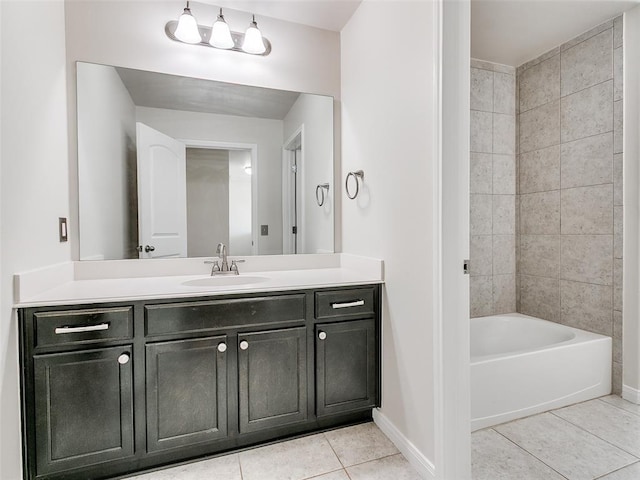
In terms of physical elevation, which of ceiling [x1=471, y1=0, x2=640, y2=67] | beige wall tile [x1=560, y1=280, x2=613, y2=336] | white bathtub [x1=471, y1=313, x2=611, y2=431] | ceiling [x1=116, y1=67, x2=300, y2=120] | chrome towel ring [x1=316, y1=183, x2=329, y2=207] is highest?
ceiling [x1=471, y1=0, x2=640, y2=67]

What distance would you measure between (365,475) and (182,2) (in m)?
2.73

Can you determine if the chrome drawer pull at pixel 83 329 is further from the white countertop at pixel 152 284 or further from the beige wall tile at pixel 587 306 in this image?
the beige wall tile at pixel 587 306

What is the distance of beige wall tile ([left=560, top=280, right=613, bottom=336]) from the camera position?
2328 millimetres

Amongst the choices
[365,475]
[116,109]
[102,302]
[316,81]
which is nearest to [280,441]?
Answer: [365,475]

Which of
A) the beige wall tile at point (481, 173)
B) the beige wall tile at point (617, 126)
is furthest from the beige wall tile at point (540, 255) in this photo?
the beige wall tile at point (617, 126)

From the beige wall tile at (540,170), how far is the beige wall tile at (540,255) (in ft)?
1.30

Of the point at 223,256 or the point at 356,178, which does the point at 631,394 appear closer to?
the point at 356,178

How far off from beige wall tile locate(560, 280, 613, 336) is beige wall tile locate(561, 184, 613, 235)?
0.39m

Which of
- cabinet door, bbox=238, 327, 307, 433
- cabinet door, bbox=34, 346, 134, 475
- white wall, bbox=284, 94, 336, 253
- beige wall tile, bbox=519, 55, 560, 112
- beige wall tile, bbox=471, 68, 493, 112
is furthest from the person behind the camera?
beige wall tile, bbox=471, 68, 493, 112

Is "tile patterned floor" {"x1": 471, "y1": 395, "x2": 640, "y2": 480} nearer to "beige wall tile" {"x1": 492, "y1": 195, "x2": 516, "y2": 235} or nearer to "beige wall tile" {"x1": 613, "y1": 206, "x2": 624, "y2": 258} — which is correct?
"beige wall tile" {"x1": 613, "y1": 206, "x2": 624, "y2": 258}

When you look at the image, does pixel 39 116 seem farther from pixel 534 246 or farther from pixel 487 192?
pixel 534 246

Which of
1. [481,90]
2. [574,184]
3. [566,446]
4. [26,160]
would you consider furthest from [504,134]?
[26,160]

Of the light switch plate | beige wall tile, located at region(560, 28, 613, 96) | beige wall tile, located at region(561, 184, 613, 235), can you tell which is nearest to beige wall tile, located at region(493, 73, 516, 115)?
beige wall tile, located at region(560, 28, 613, 96)

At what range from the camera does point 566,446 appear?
177 cm
